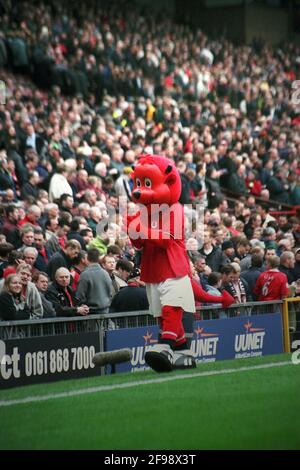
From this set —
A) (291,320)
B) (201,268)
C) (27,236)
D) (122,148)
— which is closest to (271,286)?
(291,320)

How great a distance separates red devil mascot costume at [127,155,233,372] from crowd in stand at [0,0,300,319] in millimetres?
1338

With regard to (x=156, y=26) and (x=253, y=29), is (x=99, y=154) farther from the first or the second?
(x=253, y=29)

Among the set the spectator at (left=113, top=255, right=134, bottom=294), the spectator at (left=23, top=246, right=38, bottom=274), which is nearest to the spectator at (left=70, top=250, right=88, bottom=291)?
the spectator at (left=113, top=255, right=134, bottom=294)

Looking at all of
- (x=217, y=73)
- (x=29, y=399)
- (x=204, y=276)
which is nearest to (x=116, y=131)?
(x=204, y=276)

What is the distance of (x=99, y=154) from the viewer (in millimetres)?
19594

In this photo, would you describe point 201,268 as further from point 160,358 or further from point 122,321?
point 160,358

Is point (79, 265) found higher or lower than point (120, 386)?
higher

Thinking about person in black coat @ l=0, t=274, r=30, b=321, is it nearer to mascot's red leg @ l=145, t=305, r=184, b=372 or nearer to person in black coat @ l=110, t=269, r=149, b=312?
mascot's red leg @ l=145, t=305, r=184, b=372

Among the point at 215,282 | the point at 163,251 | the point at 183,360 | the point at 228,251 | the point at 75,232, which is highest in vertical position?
the point at 75,232

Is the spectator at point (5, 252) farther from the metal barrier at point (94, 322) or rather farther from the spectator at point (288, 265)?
the spectator at point (288, 265)

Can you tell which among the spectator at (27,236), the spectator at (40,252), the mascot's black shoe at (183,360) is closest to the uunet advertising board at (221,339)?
the mascot's black shoe at (183,360)

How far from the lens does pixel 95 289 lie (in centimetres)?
1275

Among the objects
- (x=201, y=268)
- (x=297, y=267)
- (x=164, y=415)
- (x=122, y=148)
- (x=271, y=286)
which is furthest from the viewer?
(x=122, y=148)

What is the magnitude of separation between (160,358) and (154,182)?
1.76m
